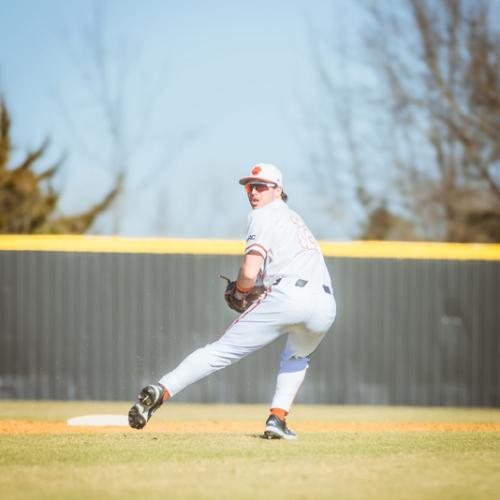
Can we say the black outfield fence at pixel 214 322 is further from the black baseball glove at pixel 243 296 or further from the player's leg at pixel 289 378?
the black baseball glove at pixel 243 296

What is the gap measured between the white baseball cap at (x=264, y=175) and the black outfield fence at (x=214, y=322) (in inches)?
285

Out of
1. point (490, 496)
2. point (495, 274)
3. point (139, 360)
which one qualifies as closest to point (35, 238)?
point (139, 360)

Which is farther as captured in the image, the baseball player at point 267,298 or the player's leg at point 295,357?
the player's leg at point 295,357

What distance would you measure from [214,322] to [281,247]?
764cm

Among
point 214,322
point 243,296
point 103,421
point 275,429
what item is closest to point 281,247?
point 243,296

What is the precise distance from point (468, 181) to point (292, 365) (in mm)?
21385

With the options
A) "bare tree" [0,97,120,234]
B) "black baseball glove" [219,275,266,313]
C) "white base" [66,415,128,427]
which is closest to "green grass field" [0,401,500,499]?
"white base" [66,415,128,427]

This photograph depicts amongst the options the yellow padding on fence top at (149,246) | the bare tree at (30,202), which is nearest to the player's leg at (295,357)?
the yellow padding on fence top at (149,246)

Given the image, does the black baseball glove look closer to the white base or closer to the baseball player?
the baseball player

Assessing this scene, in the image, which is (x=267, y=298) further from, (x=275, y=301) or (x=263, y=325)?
(x=263, y=325)

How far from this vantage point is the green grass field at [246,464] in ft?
16.2

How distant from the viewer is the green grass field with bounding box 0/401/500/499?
493 centimetres

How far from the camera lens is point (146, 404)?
22.1ft

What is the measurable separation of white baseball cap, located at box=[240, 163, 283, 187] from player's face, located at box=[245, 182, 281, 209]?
4cm
